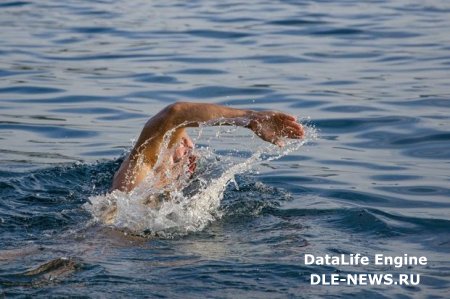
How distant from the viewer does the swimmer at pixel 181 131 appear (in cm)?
707

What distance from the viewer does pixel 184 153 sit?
7953mm

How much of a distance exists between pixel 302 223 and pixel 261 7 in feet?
40.0

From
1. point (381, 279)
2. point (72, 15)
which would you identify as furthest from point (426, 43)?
point (381, 279)

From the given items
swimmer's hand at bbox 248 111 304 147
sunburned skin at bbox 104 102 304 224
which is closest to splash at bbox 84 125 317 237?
sunburned skin at bbox 104 102 304 224

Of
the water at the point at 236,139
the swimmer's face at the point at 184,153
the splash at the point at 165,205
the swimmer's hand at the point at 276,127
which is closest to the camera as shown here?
the water at the point at 236,139

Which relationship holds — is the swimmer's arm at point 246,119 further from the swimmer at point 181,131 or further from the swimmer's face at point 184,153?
the swimmer's face at point 184,153

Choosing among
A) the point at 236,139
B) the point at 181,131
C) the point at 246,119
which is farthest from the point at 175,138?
the point at 236,139

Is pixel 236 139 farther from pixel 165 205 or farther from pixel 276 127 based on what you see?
pixel 276 127

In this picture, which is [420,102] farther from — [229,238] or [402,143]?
[229,238]

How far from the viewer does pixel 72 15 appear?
1886 centimetres

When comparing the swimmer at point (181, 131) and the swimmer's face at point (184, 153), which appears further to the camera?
the swimmer's face at point (184, 153)

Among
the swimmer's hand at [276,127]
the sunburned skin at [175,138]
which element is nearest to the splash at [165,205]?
the sunburned skin at [175,138]

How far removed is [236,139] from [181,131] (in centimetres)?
298

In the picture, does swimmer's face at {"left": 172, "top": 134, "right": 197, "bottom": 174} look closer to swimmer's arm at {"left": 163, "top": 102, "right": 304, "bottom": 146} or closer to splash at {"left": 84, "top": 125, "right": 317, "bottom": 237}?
splash at {"left": 84, "top": 125, "right": 317, "bottom": 237}
